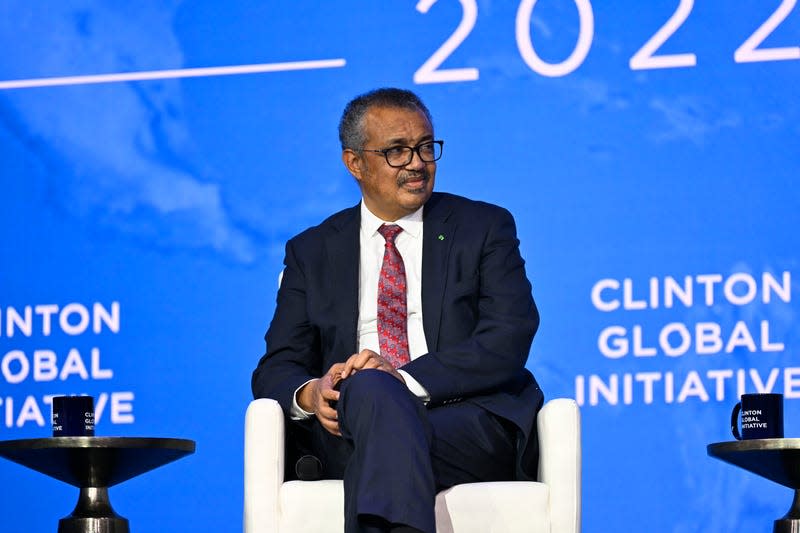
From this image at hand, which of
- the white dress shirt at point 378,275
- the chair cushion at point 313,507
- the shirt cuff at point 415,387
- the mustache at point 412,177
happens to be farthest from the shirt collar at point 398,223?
the chair cushion at point 313,507

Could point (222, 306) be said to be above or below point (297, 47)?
below

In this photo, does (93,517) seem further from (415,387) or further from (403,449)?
(403,449)

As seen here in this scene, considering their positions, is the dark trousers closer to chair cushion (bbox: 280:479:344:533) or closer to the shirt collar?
chair cushion (bbox: 280:479:344:533)

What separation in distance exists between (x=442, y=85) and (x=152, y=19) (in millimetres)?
973

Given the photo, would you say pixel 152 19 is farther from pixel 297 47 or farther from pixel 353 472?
pixel 353 472

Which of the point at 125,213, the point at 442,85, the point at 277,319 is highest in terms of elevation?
the point at 442,85

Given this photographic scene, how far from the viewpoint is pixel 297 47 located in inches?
174

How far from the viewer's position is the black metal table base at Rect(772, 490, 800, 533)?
313cm

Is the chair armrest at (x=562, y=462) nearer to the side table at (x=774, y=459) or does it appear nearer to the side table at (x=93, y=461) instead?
Result: the side table at (x=774, y=459)

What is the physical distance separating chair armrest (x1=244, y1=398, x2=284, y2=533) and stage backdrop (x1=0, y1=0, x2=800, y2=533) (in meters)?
1.15

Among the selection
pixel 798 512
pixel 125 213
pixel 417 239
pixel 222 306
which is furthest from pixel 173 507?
pixel 798 512

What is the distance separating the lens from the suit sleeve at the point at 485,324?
321 cm

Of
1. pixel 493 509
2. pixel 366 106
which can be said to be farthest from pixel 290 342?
pixel 493 509

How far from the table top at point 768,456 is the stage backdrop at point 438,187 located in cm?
81
